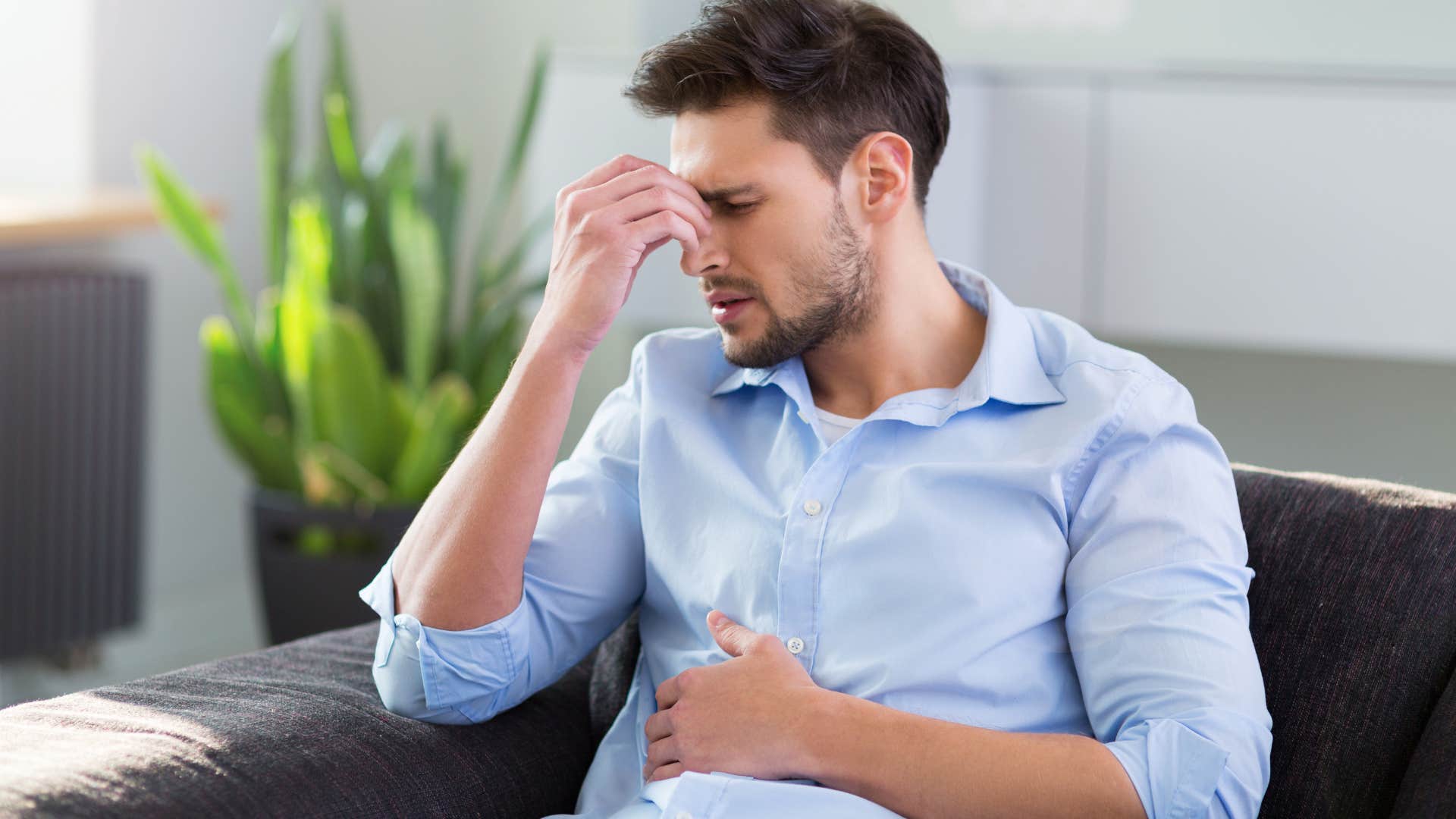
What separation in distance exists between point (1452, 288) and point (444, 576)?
62.4 inches

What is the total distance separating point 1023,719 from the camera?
139 cm

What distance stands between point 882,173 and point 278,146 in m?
1.76

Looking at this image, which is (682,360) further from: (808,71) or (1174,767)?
(1174,767)

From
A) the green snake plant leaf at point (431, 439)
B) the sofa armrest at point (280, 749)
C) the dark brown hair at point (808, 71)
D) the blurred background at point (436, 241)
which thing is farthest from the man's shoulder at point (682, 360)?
the green snake plant leaf at point (431, 439)

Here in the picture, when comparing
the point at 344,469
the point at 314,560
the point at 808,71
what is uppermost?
the point at 808,71

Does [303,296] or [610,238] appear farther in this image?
[303,296]

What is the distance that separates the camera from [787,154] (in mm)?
1501

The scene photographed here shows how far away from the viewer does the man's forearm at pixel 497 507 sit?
57.2 inches

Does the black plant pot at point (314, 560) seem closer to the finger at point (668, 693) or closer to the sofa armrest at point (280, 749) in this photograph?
the sofa armrest at point (280, 749)

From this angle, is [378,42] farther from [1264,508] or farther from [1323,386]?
[1264,508]

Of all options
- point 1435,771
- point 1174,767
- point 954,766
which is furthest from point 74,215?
point 1435,771

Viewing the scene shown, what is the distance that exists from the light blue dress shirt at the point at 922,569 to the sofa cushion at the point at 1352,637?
0.30ft

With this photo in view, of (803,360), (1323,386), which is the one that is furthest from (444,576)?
(1323,386)

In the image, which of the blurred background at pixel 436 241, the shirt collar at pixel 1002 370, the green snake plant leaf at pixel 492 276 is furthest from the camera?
the green snake plant leaf at pixel 492 276
